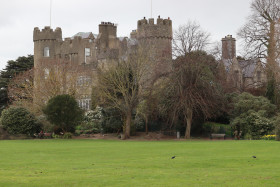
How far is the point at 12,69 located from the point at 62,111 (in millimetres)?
30831

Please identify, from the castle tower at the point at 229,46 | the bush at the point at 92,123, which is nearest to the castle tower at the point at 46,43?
the bush at the point at 92,123

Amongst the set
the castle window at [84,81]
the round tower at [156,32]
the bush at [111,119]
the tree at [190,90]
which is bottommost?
the bush at [111,119]

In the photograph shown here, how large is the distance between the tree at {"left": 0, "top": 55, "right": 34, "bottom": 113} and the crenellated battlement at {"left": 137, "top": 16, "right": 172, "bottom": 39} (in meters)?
22.7

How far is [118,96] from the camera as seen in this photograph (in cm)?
4584

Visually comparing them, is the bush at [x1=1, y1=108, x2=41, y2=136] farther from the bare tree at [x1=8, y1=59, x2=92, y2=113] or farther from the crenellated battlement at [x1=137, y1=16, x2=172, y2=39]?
the crenellated battlement at [x1=137, y1=16, x2=172, y2=39]

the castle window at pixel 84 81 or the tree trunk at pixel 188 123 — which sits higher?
the castle window at pixel 84 81

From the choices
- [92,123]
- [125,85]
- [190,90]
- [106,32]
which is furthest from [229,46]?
[190,90]

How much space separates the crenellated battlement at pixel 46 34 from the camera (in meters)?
70.1

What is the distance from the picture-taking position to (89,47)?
67.5 metres

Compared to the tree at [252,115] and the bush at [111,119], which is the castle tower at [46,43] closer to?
the bush at [111,119]

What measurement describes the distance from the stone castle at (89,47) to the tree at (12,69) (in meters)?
4.37
